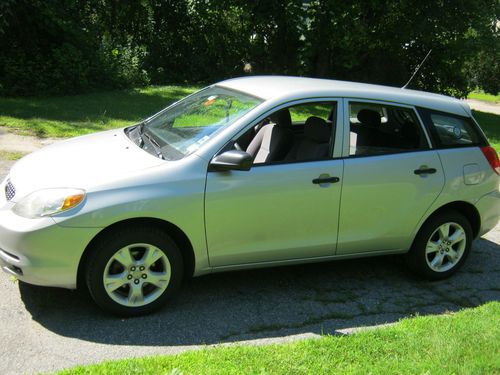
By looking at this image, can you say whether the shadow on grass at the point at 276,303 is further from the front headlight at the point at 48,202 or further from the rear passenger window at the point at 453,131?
the rear passenger window at the point at 453,131

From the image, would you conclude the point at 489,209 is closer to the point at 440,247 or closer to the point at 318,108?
the point at 440,247

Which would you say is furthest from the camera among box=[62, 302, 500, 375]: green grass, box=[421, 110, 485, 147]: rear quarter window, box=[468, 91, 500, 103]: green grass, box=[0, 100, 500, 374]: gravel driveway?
box=[468, 91, 500, 103]: green grass

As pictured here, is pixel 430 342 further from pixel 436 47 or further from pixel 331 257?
pixel 436 47

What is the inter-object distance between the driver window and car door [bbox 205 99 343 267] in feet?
0.39

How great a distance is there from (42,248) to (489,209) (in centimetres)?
385

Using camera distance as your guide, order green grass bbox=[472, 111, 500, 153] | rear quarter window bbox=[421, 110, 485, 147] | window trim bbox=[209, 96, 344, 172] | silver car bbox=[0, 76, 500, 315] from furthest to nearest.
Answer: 1. green grass bbox=[472, 111, 500, 153]
2. rear quarter window bbox=[421, 110, 485, 147]
3. window trim bbox=[209, 96, 344, 172]
4. silver car bbox=[0, 76, 500, 315]

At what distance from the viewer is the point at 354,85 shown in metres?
5.19

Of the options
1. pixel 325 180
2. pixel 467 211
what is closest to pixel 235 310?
pixel 325 180

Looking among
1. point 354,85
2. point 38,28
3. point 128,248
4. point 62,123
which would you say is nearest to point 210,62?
point 38,28

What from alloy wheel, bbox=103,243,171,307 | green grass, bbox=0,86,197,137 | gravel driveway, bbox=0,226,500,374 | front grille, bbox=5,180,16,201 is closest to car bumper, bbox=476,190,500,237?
gravel driveway, bbox=0,226,500,374

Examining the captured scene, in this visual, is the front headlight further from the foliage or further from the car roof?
the foliage

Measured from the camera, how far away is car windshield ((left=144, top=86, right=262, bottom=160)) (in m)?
4.46

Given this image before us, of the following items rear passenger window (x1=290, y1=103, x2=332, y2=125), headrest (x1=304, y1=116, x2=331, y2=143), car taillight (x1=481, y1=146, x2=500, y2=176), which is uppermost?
rear passenger window (x1=290, y1=103, x2=332, y2=125)

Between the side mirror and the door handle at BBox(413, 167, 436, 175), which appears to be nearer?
the side mirror
